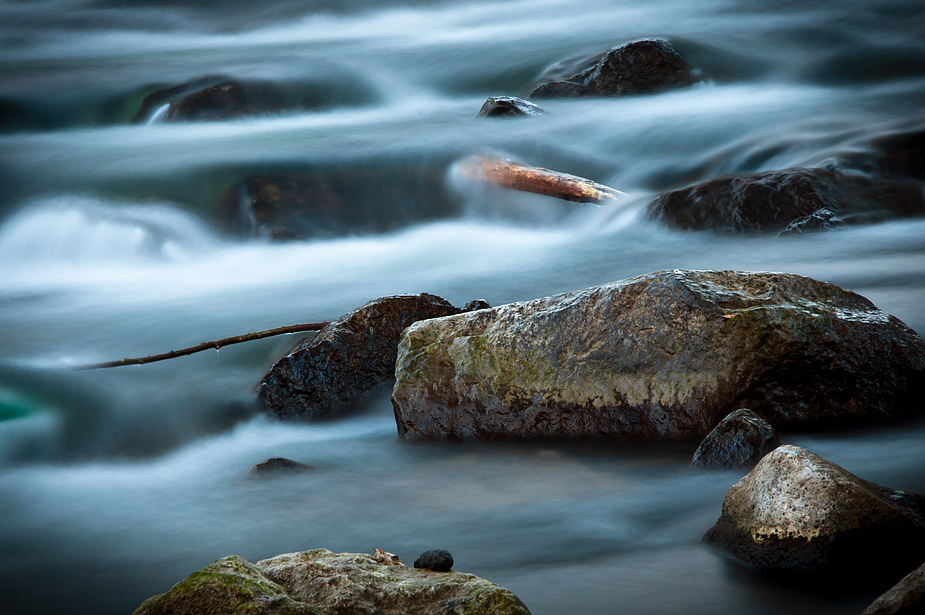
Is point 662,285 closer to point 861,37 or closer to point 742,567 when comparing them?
point 742,567

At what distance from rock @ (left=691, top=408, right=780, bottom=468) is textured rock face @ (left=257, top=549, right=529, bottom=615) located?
64.5 inches

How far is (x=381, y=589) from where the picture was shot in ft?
6.10

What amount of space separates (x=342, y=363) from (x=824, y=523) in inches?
116

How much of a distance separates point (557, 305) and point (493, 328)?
335 mm

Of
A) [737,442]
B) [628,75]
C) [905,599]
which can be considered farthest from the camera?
[628,75]

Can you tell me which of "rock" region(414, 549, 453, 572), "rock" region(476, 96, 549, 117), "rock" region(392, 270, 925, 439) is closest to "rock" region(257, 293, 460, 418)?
"rock" region(392, 270, 925, 439)

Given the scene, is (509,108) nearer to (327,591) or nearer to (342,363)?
(342,363)

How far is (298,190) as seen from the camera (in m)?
8.96

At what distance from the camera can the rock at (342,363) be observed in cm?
459

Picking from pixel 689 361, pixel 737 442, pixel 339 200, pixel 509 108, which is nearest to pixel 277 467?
pixel 689 361

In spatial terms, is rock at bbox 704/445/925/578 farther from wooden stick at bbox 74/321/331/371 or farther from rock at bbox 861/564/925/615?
wooden stick at bbox 74/321/331/371

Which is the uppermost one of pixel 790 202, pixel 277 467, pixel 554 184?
pixel 554 184

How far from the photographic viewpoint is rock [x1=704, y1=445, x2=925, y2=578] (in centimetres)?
224

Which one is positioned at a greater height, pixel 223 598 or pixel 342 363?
pixel 223 598
